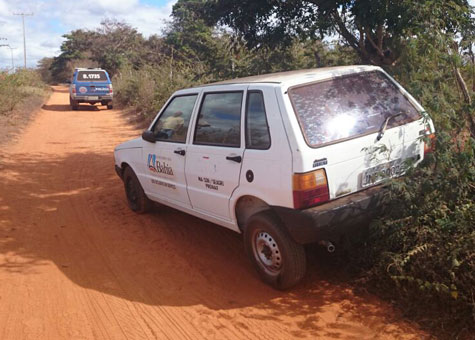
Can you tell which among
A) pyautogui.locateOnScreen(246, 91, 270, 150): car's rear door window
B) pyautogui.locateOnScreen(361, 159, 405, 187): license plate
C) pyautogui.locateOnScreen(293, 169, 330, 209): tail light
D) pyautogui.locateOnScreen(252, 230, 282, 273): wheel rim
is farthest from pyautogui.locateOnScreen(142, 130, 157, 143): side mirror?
pyautogui.locateOnScreen(361, 159, 405, 187): license plate

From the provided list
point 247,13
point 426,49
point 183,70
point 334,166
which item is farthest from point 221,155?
point 183,70

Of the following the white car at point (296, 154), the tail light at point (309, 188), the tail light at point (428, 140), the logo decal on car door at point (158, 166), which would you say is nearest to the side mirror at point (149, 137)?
the logo decal on car door at point (158, 166)

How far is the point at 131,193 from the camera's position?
6.34 metres

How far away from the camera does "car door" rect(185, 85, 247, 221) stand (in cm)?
412

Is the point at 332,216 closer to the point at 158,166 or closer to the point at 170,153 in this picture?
the point at 170,153

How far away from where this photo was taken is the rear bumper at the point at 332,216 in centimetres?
347

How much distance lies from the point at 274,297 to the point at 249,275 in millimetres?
496

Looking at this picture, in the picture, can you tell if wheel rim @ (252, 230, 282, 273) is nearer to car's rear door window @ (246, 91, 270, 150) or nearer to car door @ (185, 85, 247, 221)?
car door @ (185, 85, 247, 221)

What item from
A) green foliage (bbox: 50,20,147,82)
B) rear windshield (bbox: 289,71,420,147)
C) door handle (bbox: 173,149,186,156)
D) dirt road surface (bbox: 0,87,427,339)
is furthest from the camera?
green foliage (bbox: 50,20,147,82)

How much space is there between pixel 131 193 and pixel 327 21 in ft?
12.1

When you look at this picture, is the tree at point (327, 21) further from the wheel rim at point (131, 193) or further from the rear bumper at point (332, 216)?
the wheel rim at point (131, 193)

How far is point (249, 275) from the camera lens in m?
4.27

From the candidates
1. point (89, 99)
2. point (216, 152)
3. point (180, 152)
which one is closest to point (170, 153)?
point (180, 152)

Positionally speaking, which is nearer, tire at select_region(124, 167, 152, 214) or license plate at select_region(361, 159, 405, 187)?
license plate at select_region(361, 159, 405, 187)
